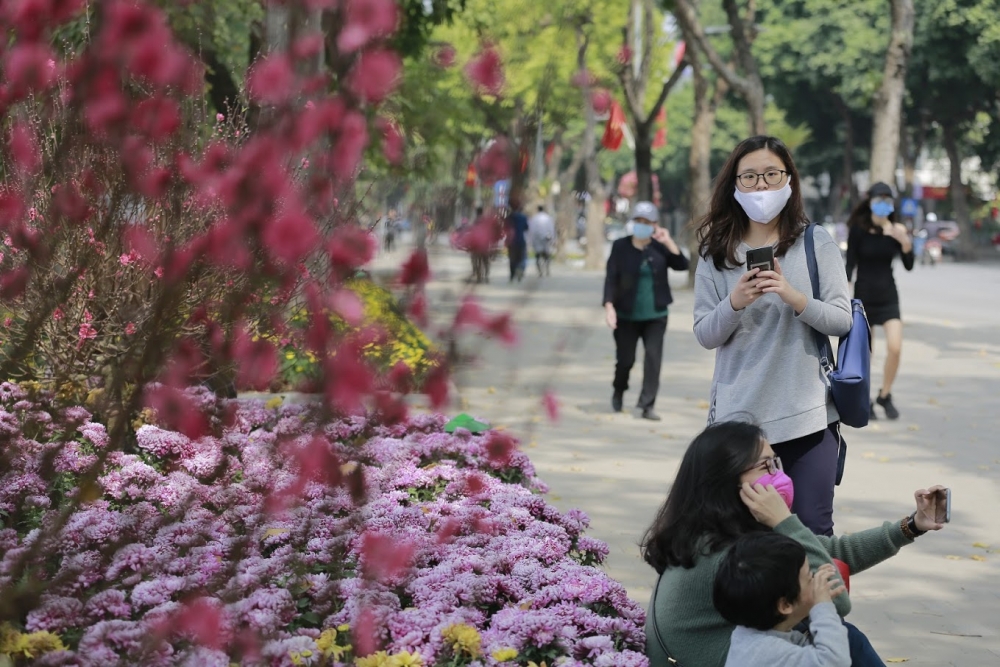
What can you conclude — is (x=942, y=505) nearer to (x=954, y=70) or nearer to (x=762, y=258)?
(x=762, y=258)

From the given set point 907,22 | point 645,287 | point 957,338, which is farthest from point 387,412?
point 907,22

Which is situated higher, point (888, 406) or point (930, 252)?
point (930, 252)

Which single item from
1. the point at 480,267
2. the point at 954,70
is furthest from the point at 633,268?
the point at 954,70

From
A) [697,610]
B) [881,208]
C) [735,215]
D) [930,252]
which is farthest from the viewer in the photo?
[930,252]

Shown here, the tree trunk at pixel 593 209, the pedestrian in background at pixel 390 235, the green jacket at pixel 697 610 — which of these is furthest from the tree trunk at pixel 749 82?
the pedestrian in background at pixel 390 235

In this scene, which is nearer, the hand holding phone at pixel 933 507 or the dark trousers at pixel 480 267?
the dark trousers at pixel 480 267

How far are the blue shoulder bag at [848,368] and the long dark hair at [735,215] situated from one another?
0.25 feet

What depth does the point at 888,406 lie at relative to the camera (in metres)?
11.3

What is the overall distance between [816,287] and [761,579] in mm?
1419

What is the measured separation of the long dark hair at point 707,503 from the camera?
3.95 meters

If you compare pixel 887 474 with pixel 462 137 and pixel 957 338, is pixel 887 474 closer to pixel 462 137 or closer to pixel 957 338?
pixel 462 137

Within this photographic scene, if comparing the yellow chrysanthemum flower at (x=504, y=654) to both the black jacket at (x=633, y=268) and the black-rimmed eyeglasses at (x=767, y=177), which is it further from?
the black jacket at (x=633, y=268)

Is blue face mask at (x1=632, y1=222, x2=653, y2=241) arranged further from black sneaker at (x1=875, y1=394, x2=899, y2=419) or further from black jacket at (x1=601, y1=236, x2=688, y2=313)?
black sneaker at (x1=875, y1=394, x2=899, y2=419)

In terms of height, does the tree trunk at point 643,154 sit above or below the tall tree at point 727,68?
below
